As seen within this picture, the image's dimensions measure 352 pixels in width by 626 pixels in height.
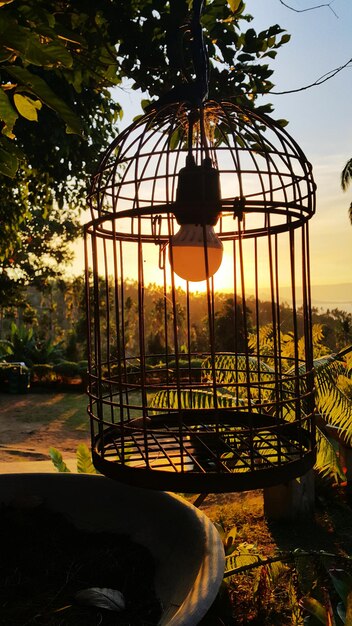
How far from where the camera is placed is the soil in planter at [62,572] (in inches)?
54.1

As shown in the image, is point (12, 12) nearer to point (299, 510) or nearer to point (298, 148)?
point (298, 148)

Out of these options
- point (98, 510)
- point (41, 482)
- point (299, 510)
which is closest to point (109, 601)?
point (98, 510)

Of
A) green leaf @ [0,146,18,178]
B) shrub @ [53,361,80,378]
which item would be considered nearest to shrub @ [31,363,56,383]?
shrub @ [53,361,80,378]

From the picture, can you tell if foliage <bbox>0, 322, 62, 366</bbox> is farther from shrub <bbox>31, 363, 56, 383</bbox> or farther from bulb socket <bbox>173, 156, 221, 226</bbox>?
bulb socket <bbox>173, 156, 221, 226</bbox>

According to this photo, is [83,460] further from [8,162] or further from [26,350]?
[26,350]

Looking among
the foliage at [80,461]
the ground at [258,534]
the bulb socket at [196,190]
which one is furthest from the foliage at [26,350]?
the bulb socket at [196,190]

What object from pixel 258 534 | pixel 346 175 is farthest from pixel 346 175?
pixel 258 534

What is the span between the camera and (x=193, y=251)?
157 cm

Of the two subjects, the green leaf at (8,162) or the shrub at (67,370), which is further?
the shrub at (67,370)

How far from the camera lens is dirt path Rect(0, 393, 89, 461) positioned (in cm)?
759

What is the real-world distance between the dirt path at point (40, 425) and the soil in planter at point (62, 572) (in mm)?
5227

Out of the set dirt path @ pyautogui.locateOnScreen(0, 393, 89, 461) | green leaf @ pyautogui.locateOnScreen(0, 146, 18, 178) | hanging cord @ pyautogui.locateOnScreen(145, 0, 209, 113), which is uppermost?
hanging cord @ pyautogui.locateOnScreen(145, 0, 209, 113)

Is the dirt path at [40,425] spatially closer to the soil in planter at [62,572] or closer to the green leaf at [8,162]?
the soil in planter at [62,572]

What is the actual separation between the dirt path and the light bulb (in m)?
5.73
